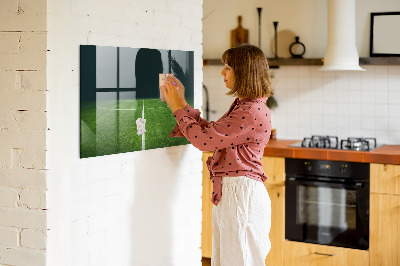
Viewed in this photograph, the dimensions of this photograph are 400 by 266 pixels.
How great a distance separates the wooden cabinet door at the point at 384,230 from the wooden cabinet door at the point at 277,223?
65cm

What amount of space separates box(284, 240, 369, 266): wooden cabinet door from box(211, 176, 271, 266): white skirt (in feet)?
5.48

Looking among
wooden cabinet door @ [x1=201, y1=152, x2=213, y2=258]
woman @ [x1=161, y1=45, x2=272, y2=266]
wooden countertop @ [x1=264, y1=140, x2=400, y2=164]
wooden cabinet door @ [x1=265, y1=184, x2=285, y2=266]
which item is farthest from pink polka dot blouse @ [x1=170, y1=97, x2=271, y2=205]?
wooden cabinet door @ [x1=201, y1=152, x2=213, y2=258]

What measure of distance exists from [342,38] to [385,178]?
115 cm

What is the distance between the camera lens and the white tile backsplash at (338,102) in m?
4.80

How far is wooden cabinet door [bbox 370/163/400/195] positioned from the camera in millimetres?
4109

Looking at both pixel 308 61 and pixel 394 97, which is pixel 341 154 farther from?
pixel 308 61

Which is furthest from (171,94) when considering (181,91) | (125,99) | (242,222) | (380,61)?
(380,61)

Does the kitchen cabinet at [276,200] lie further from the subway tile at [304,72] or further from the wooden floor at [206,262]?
the subway tile at [304,72]

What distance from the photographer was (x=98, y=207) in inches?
103

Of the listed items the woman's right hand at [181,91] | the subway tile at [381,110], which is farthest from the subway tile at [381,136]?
the woman's right hand at [181,91]

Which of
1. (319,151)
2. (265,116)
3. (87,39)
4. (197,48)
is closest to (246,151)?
(265,116)

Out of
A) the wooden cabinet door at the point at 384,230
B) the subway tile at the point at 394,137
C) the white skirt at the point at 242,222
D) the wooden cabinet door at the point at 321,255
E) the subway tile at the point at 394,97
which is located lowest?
the wooden cabinet door at the point at 321,255

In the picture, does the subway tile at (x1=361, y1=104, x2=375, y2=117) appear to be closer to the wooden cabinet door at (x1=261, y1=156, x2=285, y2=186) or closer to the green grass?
the wooden cabinet door at (x1=261, y1=156, x2=285, y2=186)

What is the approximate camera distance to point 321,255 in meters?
4.43
